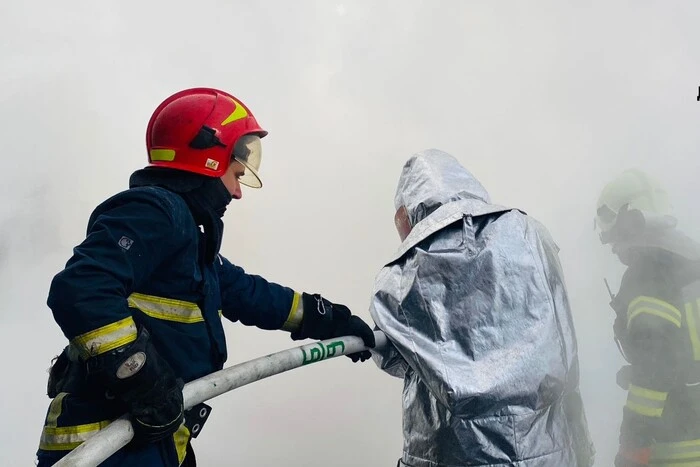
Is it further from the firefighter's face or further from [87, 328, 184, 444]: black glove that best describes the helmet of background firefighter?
[87, 328, 184, 444]: black glove

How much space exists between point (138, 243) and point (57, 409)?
0.46 meters

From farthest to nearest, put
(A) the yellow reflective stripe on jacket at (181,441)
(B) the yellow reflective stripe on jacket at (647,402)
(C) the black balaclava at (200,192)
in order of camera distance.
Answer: (B) the yellow reflective stripe on jacket at (647,402) < (C) the black balaclava at (200,192) < (A) the yellow reflective stripe on jacket at (181,441)

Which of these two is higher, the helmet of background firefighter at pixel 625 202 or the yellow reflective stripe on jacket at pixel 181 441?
the helmet of background firefighter at pixel 625 202

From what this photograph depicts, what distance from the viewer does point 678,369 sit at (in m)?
2.91

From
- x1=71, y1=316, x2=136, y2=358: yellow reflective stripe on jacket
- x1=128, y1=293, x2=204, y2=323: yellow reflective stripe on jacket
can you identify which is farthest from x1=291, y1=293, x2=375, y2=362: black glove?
x1=71, y1=316, x2=136, y2=358: yellow reflective stripe on jacket

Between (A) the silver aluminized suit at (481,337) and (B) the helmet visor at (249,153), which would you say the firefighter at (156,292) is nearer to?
(B) the helmet visor at (249,153)

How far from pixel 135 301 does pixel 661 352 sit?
2.67 meters

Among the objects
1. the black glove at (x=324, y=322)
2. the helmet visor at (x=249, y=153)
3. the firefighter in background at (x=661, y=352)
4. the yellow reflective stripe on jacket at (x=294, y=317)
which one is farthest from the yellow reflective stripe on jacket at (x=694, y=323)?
the helmet visor at (x=249, y=153)

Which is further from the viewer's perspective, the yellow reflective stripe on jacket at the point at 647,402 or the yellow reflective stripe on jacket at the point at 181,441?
the yellow reflective stripe on jacket at the point at 647,402

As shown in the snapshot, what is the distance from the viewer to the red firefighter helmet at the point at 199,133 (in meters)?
1.66

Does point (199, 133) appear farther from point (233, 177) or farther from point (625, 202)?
point (625, 202)

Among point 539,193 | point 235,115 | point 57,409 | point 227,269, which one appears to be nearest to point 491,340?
point 227,269

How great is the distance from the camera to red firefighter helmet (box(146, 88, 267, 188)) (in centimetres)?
166

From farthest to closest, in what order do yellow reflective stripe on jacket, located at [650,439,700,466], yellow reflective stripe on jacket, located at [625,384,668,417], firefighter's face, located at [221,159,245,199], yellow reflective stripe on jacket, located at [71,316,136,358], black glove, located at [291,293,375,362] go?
yellow reflective stripe on jacket, located at [625,384,668,417], yellow reflective stripe on jacket, located at [650,439,700,466], black glove, located at [291,293,375,362], firefighter's face, located at [221,159,245,199], yellow reflective stripe on jacket, located at [71,316,136,358]
